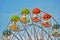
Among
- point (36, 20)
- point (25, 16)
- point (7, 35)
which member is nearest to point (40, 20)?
point (36, 20)

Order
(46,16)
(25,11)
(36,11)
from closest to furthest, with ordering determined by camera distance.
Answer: (25,11) → (46,16) → (36,11)

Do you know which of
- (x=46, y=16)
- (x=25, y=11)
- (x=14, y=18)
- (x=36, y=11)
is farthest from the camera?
(x=36, y=11)

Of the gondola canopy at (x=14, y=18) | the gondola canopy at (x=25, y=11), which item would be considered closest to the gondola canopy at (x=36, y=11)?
the gondola canopy at (x=25, y=11)

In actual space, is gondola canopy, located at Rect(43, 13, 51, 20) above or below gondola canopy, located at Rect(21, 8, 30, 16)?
below

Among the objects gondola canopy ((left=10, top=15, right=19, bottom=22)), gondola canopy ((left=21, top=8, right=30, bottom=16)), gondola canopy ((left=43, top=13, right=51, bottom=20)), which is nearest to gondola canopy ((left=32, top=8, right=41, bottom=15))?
gondola canopy ((left=43, top=13, right=51, bottom=20))

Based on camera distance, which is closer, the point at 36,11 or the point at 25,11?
the point at 25,11

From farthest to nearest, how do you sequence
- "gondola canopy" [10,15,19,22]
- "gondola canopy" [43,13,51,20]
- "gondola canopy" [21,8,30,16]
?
"gondola canopy" [43,13,51,20] < "gondola canopy" [21,8,30,16] < "gondola canopy" [10,15,19,22]

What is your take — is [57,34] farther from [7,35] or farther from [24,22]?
[7,35]

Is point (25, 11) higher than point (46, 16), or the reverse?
point (25, 11)

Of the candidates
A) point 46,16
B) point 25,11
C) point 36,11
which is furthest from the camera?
point 36,11

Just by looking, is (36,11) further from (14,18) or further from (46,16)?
(14,18)

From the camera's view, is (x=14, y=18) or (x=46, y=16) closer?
(x=14, y=18)

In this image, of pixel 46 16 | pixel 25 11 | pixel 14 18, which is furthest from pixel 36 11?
pixel 14 18

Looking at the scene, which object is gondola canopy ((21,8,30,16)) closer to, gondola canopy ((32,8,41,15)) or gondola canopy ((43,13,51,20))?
gondola canopy ((32,8,41,15))
